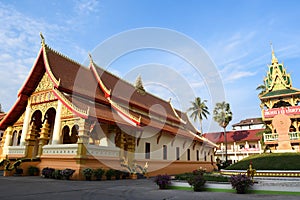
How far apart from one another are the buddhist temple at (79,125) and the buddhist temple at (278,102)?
31.3 feet

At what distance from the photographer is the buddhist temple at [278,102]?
69.7 ft

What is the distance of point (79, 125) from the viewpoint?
13.9 meters

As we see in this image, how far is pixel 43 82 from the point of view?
18.3 metres

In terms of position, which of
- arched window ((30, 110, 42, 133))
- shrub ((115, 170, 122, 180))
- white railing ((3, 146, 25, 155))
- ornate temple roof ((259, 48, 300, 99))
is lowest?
shrub ((115, 170, 122, 180))

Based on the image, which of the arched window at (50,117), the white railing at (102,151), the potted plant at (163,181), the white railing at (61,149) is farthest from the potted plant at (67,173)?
the arched window at (50,117)

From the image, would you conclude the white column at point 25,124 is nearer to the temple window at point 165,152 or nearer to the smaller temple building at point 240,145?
the temple window at point 165,152

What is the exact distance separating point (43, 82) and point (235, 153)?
38.2m

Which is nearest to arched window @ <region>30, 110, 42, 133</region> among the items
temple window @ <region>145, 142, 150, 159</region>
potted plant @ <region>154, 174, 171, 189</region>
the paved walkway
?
temple window @ <region>145, 142, 150, 159</region>

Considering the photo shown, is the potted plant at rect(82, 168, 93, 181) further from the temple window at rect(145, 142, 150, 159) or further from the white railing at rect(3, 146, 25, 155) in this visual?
the white railing at rect(3, 146, 25, 155)

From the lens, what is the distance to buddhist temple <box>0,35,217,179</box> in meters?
14.1

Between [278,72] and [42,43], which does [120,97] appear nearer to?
[42,43]

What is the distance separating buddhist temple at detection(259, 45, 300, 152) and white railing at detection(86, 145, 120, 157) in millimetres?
14674

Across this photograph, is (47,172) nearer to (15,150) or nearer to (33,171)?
(33,171)

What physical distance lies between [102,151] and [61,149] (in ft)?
8.47
